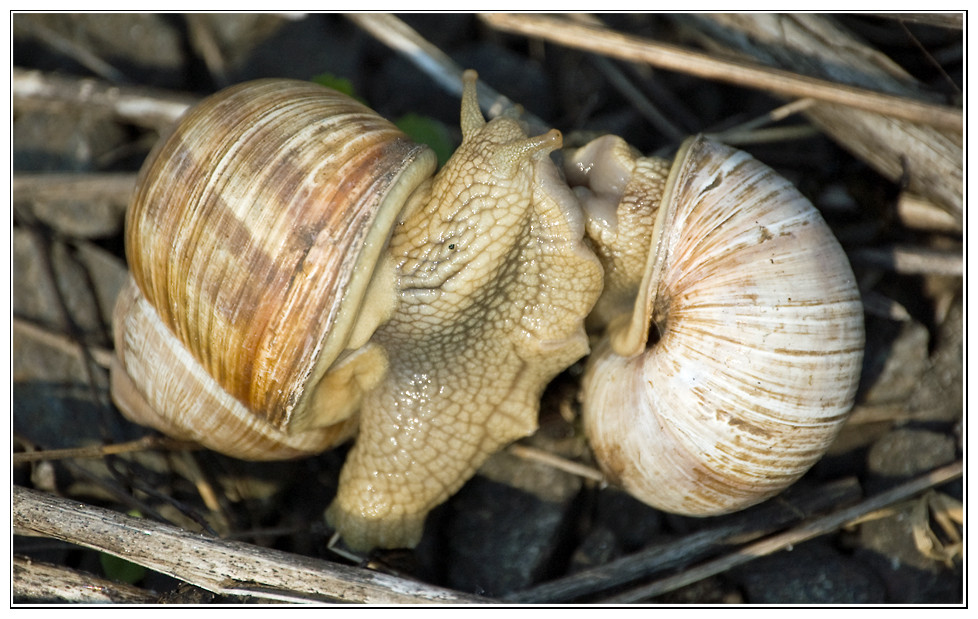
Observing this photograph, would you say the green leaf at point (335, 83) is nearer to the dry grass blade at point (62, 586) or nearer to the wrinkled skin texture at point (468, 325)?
the wrinkled skin texture at point (468, 325)

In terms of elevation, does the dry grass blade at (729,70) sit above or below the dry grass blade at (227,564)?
above

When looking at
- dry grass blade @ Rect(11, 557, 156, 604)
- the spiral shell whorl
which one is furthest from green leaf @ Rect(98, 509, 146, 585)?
the spiral shell whorl

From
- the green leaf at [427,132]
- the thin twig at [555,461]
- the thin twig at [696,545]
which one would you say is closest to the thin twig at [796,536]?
the thin twig at [696,545]

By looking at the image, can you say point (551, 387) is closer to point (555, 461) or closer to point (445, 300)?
point (555, 461)

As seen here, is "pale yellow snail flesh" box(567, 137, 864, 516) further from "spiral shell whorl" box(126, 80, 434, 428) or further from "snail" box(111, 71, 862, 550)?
"spiral shell whorl" box(126, 80, 434, 428)

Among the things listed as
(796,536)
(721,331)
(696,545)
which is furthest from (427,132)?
(796,536)

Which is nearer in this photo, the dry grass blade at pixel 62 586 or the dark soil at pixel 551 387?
the dry grass blade at pixel 62 586
